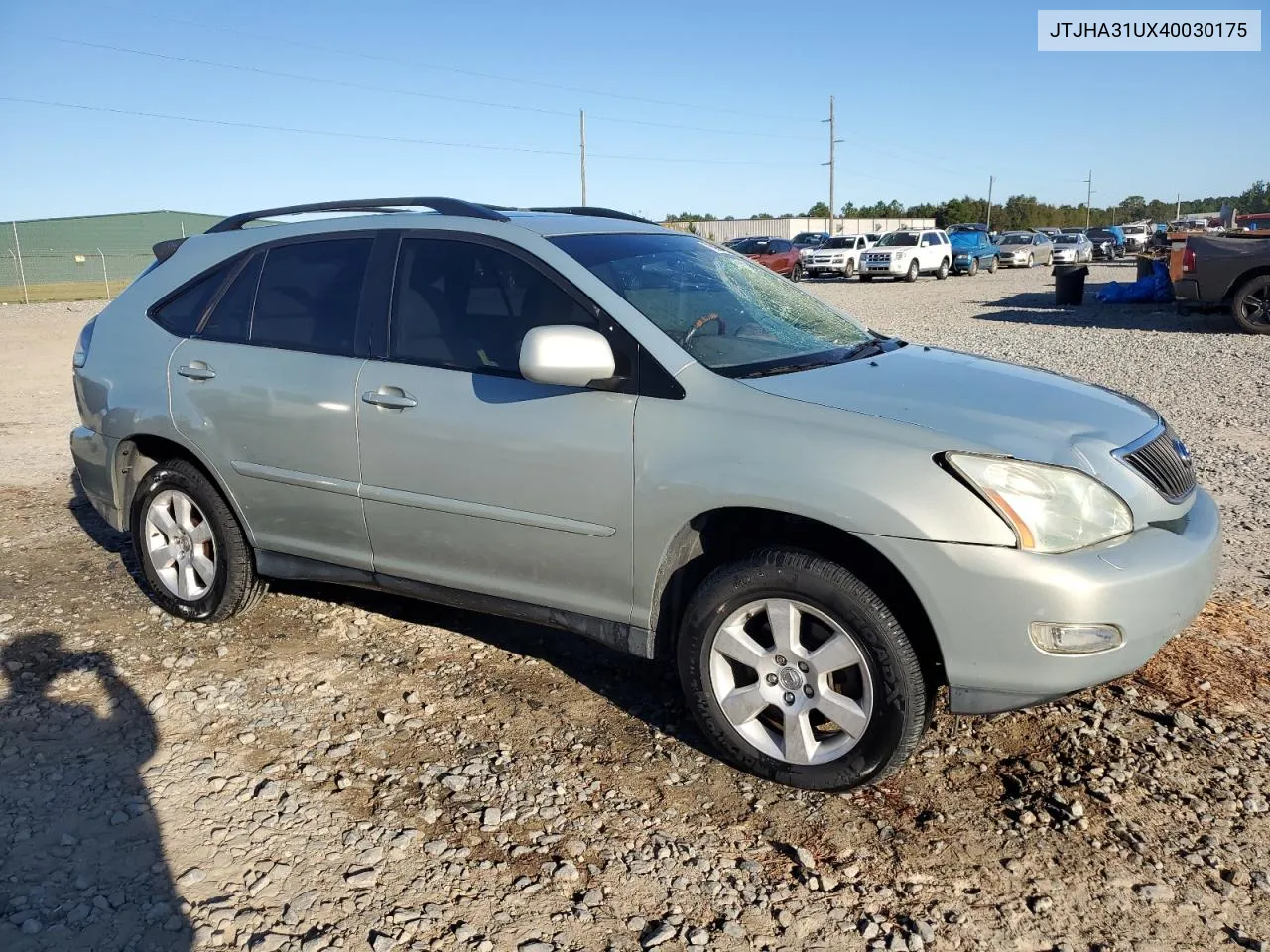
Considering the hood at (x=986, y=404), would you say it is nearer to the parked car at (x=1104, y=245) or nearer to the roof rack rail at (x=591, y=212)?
the roof rack rail at (x=591, y=212)

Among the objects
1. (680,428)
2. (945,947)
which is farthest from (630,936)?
(680,428)

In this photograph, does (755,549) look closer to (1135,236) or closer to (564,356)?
(564,356)

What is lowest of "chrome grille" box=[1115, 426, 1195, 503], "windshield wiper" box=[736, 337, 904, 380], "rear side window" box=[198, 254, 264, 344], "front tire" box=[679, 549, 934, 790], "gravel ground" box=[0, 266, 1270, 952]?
"gravel ground" box=[0, 266, 1270, 952]

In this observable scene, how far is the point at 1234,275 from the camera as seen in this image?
14.8 meters

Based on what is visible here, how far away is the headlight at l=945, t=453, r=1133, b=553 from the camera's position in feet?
9.57

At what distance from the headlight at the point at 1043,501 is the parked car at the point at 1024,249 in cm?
4193

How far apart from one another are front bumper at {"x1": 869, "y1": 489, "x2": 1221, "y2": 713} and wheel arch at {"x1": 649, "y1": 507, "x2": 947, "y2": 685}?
8 centimetres

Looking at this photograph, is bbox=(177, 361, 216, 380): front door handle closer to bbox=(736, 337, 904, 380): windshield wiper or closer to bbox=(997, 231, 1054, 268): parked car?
bbox=(736, 337, 904, 380): windshield wiper

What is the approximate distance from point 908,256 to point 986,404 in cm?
3232

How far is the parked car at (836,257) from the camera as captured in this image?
35750 mm

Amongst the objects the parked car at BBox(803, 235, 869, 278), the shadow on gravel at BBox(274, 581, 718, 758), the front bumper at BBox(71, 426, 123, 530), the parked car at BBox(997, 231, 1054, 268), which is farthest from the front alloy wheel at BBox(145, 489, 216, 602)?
the parked car at BBox(997, 231, 1054, 268)

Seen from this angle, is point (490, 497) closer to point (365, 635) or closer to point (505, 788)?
point (505, 788)

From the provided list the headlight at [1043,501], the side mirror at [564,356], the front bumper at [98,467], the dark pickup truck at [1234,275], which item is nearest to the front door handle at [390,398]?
the side mirror at [564,356]

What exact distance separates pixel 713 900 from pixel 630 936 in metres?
0.27
